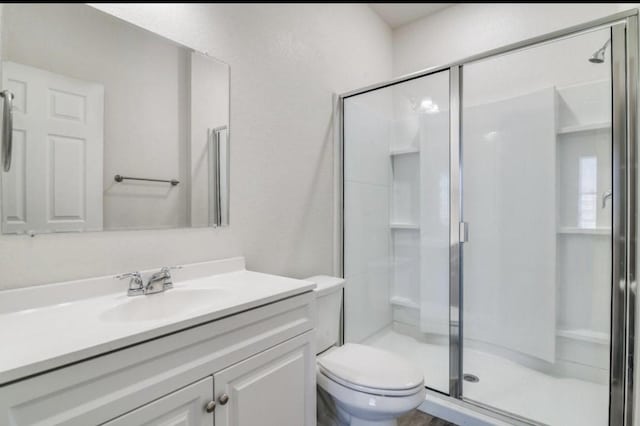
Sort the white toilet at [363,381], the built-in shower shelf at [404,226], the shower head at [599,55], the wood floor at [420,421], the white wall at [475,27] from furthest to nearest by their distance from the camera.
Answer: the built-in shower shelf at [404,226] < the white wall at [475,27] < the wood floor at [420,421] < the shower head at [599,55] < the white toilet at [363,381]

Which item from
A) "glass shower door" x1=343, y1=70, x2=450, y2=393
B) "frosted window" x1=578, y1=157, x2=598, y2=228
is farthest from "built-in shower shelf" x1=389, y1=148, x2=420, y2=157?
"frosted window" x1=578, y1=157, x2=598, y2=228

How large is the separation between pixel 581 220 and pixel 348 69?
1776 mm

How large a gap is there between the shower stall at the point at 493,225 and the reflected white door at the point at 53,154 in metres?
1.47

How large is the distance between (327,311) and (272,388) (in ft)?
2.04

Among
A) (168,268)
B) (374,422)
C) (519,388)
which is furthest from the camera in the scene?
(519,388)

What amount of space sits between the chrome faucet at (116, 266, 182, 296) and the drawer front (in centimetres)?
39

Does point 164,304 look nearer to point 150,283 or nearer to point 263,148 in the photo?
point 150,283

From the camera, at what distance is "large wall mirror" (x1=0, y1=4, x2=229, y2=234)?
957 mm

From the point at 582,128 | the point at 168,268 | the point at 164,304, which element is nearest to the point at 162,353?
the point at 164,304

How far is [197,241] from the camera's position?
1.37m

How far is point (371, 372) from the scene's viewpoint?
1.36 meters

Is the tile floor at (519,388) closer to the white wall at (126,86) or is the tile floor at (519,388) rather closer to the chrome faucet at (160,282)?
the chrome faucet at (160,282)

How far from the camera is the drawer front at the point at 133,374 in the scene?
60cm

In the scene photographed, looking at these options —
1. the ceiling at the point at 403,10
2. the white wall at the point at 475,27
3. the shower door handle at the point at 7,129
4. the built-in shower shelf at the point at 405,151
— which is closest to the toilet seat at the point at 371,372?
the shower door handle at the point at 7,129
